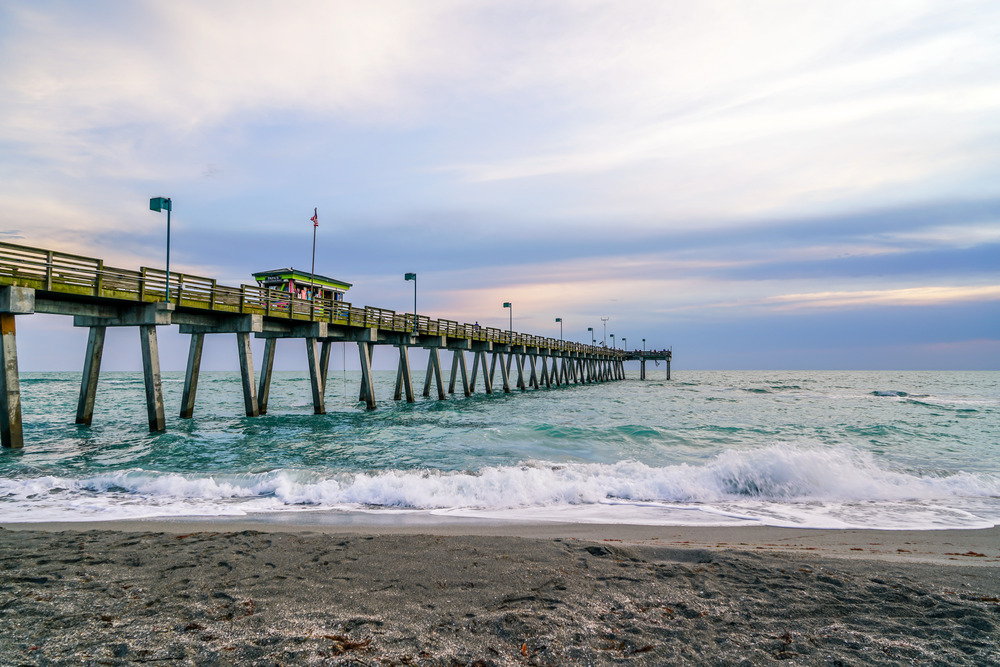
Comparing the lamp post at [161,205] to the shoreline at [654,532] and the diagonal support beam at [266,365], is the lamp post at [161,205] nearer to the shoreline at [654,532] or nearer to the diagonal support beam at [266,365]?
the diagonal support beam at [266,365]

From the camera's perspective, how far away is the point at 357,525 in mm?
7559

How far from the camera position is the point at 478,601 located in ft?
14.0

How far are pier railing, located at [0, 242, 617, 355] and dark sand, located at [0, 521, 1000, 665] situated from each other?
10.9 metres

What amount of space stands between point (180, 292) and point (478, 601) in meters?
18.2

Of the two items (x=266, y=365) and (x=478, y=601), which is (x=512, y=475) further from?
(x=266, y=365)

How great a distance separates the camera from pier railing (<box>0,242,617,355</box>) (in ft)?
46.2

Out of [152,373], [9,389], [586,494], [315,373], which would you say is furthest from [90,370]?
[586,494]

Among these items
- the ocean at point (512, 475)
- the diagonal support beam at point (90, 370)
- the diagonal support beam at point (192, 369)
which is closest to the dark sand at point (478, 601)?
the ocean at point (512, 475)

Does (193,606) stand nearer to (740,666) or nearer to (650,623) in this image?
(650,623)

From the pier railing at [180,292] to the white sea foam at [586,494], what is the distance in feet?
20.9

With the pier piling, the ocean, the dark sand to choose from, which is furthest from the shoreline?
Result: the pier piling

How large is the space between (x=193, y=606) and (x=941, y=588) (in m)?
6.50

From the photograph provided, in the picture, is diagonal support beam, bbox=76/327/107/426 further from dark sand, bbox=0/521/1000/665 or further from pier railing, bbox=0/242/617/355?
dark sand, bbox=0/521/1000/665

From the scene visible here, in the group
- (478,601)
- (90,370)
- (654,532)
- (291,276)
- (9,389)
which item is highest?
(291,276)
